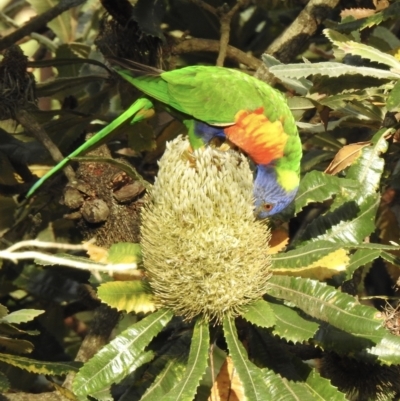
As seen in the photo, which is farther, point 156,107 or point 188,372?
point 156,107

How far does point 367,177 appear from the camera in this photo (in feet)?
7.53

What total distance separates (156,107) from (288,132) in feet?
2.09

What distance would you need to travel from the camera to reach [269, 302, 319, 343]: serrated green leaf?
1765mm

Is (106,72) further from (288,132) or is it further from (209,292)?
→ (209,292)

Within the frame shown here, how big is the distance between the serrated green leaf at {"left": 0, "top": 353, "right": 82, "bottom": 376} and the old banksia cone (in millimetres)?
331

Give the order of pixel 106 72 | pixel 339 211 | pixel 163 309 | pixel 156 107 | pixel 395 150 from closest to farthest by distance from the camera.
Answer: pixel 163 309, pixel 339 211, pixel 395 150, pixel 156 107, pixel 106 72

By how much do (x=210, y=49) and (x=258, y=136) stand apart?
26.6 inches

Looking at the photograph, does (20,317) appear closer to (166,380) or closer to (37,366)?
(37,366)

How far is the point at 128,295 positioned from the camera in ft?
6.33

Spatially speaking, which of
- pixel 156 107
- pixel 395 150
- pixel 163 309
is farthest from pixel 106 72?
pixel 163 309

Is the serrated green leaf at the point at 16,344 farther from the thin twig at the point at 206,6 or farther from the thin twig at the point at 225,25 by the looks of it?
the thin twig at the point at 206,6

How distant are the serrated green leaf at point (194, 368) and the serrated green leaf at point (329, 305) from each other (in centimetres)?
20

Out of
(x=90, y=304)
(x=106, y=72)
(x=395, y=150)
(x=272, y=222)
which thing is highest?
(x=106, y=72)

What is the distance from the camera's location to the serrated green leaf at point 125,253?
6.62 ft
